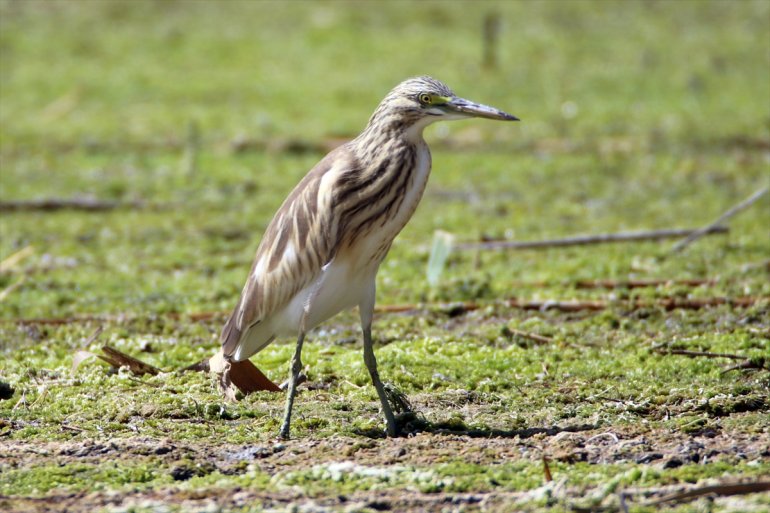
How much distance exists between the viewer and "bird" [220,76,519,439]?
479 cm

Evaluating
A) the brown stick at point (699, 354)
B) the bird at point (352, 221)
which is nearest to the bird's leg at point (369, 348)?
the bird at point (352, 221)

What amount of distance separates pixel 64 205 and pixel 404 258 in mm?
2812

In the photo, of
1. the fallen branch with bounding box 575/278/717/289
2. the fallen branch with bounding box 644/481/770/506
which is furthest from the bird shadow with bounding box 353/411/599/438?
the fallen branch with bounding box 575/278/717/289

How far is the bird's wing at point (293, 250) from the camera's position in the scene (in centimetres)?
484

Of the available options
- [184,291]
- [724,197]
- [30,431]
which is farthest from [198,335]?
[724,197]

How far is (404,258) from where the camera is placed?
26.4 ft

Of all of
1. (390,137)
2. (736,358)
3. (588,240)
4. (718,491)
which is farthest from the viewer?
(588,240)

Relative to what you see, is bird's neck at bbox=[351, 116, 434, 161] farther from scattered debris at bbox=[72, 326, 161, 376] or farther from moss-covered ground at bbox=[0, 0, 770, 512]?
scattered debris at bbox=[72, 326, 161, 376]

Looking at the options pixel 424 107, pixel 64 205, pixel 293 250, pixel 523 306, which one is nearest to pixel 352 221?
pixel 293 250

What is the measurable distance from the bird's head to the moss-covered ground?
118 centimetres

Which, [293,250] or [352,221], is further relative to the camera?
[293,250]

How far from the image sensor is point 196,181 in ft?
33.2

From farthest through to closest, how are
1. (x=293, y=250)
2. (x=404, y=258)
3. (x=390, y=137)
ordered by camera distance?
(x=404, y=258)
(x=293, y=250)
(x=390, y=137)

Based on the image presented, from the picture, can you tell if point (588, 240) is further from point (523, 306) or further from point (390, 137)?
point (390, 137)
